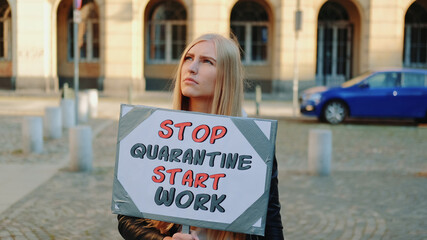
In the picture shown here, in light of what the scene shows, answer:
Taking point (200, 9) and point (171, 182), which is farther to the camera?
point (200, 9)

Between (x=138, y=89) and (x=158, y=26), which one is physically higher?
(x=158, y=26)

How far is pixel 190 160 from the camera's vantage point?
2.53m

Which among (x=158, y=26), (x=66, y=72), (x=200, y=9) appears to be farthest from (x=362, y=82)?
(x=66, y=72)

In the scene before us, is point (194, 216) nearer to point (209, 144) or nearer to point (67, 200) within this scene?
point (209, 144)

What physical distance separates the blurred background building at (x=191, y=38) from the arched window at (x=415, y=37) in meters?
0.05

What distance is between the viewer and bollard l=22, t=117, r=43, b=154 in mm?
10758

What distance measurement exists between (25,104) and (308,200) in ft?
53.0

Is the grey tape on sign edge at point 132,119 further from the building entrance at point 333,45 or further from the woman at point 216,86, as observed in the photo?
the building entrance at point 333,45

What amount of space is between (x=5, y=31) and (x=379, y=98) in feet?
63.1

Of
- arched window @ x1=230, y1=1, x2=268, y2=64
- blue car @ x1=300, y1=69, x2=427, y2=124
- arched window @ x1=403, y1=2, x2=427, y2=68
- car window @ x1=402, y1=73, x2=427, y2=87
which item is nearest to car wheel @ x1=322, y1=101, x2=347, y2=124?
blue car @ x1=300, y1=69, x2=427, y2=124

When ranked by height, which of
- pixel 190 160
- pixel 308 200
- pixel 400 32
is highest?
pixel 400 32

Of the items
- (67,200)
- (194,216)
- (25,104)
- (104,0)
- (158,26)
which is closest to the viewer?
(194,216)

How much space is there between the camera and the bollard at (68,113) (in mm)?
14550

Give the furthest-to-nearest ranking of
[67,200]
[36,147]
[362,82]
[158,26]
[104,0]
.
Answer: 1. [158,26]
2. [104,0]
3. [362,82]
4. [36,147]
5. [67,200]
